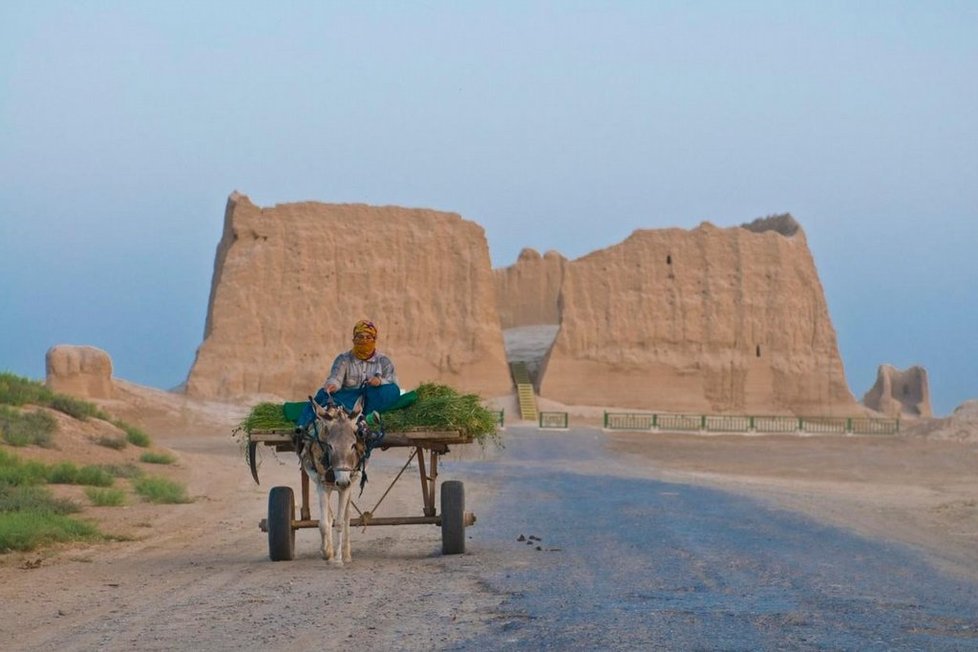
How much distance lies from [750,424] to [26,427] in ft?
105

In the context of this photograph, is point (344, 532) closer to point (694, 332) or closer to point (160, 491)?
point (160, 491)

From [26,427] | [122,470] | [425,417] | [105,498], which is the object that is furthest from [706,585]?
[26,427]

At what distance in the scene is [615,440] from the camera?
43.2 metres

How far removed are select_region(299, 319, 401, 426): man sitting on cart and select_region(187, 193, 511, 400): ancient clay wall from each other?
4400 cm

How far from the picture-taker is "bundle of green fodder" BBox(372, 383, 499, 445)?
37.1ft

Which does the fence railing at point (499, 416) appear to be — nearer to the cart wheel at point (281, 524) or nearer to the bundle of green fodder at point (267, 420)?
the bundle of green fodder at point (267, 420)

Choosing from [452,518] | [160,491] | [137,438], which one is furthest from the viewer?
[137,438]

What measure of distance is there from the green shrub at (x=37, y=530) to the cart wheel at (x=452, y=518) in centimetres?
427

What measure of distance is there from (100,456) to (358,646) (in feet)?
60.6

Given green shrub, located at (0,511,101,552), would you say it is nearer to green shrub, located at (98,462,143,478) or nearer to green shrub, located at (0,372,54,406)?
green shrub, located at (98,462,143,478)

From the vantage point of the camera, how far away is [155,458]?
1014 inches

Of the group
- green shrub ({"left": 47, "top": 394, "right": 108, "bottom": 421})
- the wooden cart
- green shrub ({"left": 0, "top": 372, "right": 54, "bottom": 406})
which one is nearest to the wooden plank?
the wooden cart

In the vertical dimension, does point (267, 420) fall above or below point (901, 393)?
below

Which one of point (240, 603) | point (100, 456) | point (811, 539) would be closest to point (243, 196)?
point (100, 456)
